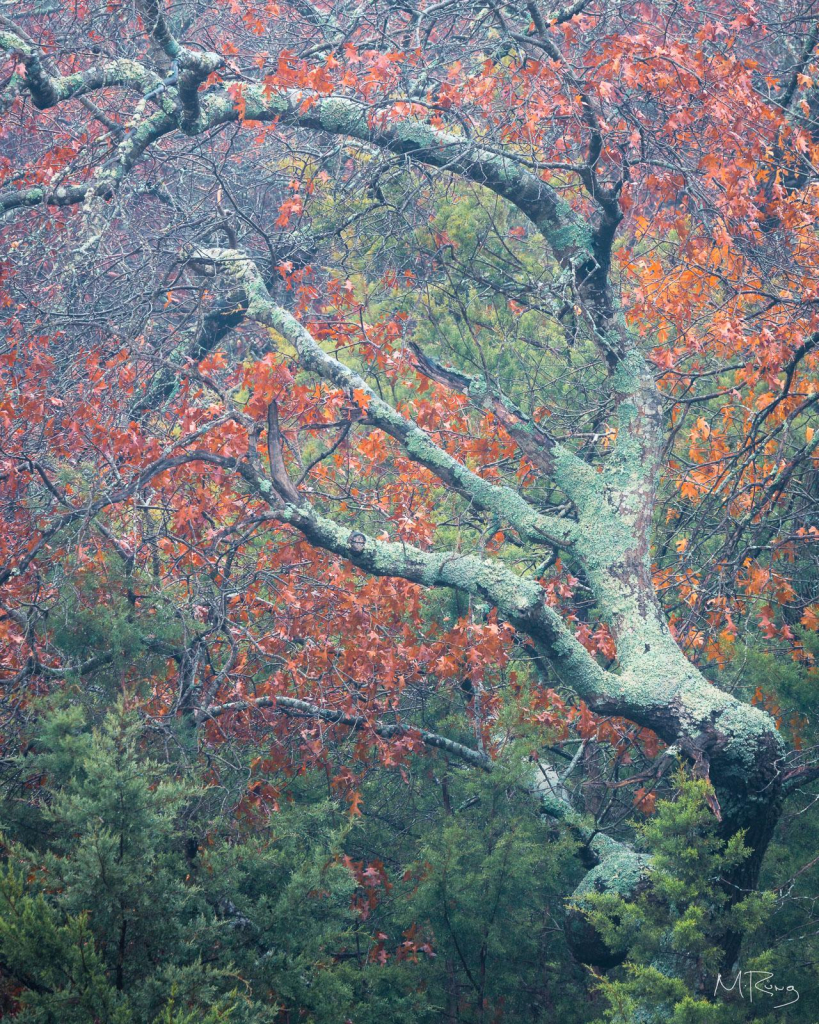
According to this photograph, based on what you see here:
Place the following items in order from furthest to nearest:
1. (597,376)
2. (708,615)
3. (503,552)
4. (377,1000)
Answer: (597,376)
(503,552)
(708,615)
(377,1000)

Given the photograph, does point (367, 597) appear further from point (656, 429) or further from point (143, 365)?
point (143, 365)

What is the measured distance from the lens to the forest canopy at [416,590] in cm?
326

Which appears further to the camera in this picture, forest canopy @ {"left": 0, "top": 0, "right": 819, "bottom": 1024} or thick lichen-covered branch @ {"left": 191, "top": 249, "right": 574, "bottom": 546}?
thick lichen-covered branch @ {"left": 191, "top": 249, "right": 574, "bottom": 546}

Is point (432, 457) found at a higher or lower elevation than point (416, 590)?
higher

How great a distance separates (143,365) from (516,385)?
9.69ft

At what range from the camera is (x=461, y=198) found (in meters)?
7.08

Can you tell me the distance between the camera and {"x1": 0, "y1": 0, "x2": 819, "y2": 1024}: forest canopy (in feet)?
10.7

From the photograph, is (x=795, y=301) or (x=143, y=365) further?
(x=143, y=365)

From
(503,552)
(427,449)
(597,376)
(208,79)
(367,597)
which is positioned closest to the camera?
(427,449)

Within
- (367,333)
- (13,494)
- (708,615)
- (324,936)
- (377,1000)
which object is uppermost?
(367,333)

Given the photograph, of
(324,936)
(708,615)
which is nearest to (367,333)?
(708,615)

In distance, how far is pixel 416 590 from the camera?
18.2 ft

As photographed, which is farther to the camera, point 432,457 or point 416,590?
point 416,590

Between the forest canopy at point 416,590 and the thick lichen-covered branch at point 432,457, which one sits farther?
the thick lichen-covered branch at point 432,457
